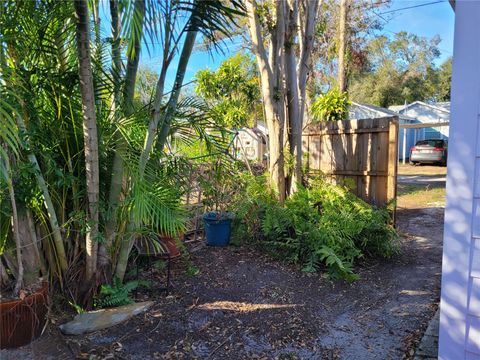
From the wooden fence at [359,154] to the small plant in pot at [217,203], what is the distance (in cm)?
184

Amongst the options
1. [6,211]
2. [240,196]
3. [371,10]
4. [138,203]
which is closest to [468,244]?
[138,203]

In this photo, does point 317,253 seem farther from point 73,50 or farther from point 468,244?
point 73,50

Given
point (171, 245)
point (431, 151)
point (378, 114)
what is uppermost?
point (378, 114)

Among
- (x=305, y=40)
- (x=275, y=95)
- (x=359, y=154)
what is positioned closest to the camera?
(x=275, y=95)

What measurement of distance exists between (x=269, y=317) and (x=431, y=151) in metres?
17.0

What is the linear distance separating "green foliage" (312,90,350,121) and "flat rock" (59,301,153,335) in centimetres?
501

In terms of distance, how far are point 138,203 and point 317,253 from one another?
2.22 metres

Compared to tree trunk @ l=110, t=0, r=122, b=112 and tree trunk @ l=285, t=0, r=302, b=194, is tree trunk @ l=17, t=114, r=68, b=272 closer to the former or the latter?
tree trunk @ l=110, t=0, r=122, b=112

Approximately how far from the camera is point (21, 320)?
8.34 ft

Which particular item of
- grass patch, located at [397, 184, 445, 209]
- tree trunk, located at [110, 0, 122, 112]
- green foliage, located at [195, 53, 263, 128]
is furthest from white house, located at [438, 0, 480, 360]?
green foliage, located at [195, 53, 263, 128]

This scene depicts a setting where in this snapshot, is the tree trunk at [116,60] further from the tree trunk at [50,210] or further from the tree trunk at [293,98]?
the tree trunk at [293,98]

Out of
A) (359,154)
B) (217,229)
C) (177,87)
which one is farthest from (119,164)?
(359,154)

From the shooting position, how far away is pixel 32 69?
2.73 m

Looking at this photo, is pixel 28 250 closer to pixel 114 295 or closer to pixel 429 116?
pixel 114 295
